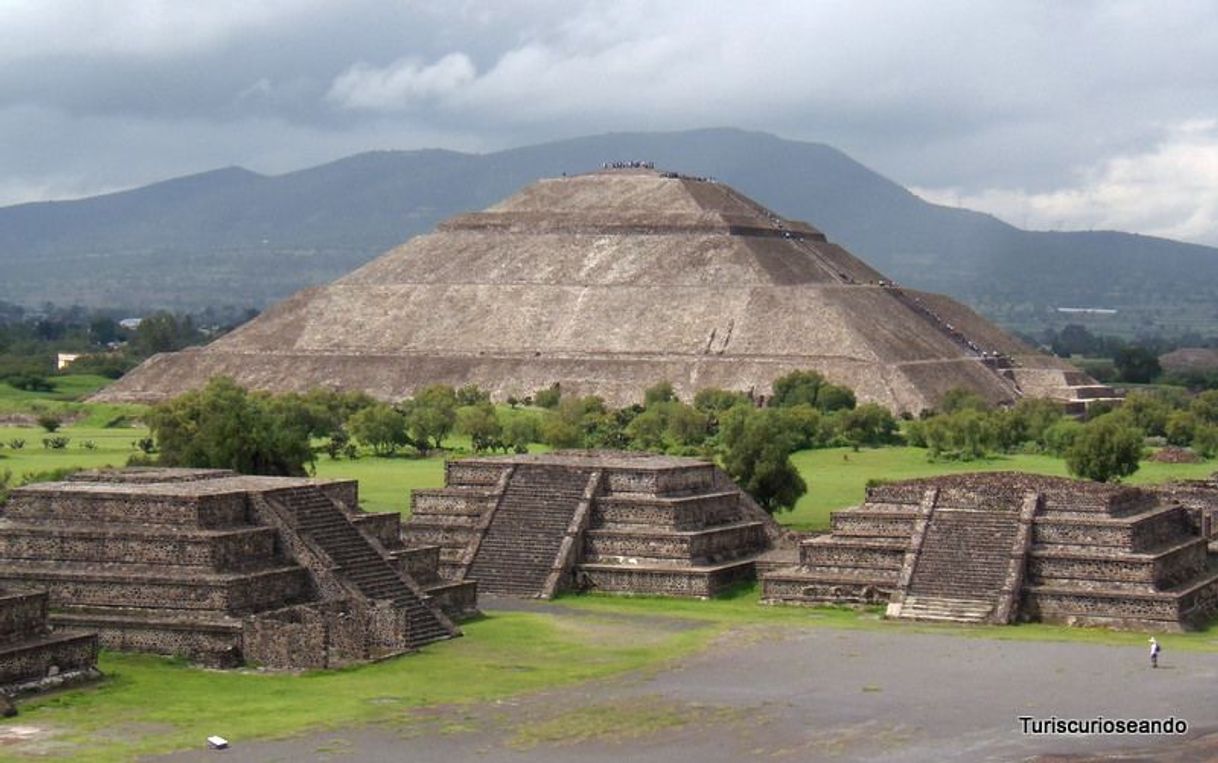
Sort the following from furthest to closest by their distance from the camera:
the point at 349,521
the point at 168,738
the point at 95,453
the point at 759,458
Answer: the point at 95,453, the point at 759,458, the point at 349,521, the point at 168,738

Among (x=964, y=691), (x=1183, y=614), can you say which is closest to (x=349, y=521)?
(x=964, y=691)

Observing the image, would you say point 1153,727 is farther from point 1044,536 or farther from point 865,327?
point 865,327

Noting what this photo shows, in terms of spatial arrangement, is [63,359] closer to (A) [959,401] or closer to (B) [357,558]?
(A) [959,401]

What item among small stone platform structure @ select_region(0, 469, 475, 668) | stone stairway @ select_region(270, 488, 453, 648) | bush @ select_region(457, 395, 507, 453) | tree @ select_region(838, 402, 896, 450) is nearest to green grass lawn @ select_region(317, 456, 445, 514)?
bush @ select_region(457, 395, 507, 453)

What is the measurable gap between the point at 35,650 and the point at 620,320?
3716 inches

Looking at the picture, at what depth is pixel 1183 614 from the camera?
40312 millimetres

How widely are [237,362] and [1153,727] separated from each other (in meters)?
102

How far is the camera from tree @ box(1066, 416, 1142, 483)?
60.4m

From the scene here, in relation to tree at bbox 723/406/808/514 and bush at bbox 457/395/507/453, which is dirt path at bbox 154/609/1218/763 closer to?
tree at bbox 723/406/808/514

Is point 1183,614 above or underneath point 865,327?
underneath

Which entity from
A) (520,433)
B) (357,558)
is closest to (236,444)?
(357,558)

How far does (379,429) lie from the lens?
263 feet

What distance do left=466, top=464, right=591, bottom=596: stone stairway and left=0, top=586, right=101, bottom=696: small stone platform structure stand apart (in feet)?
43.8

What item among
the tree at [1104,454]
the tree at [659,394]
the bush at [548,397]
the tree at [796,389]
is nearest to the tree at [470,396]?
the bush at [548,397]
